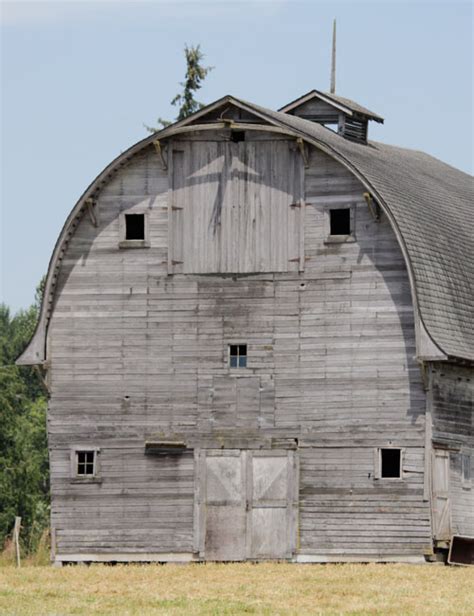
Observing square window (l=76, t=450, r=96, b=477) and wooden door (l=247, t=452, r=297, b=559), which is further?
square window (l=76, t=450, r=96, b=477)

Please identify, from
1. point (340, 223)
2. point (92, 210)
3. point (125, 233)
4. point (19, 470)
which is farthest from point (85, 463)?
point (19, 470)

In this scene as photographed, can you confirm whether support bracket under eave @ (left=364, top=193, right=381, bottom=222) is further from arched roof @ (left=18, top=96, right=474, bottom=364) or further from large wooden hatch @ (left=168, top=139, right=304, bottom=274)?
large wooden hatch @ (left=168, top=139, right=304, bottom=274)

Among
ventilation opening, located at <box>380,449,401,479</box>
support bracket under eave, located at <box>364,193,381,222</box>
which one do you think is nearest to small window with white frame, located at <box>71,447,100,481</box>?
ventilation opening, located at <box>380,449,401,479</box>

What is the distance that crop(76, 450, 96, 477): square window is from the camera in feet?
141

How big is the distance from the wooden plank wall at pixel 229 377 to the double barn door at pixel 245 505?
30cm

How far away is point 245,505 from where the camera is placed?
4231cm

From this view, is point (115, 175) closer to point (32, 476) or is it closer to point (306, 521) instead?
point (306, 521)

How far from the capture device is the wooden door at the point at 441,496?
41281mm

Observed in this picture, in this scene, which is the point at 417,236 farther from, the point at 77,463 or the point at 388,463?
the point at 77,463

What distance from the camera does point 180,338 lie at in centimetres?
4275

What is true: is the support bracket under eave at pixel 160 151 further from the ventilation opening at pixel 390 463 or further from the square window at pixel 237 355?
the ventilation opening at pixel 390 463

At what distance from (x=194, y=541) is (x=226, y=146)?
898cm

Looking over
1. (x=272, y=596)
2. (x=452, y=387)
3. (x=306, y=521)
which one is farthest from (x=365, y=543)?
(x=272, y=596)

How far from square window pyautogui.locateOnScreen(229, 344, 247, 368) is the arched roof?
4173mm
